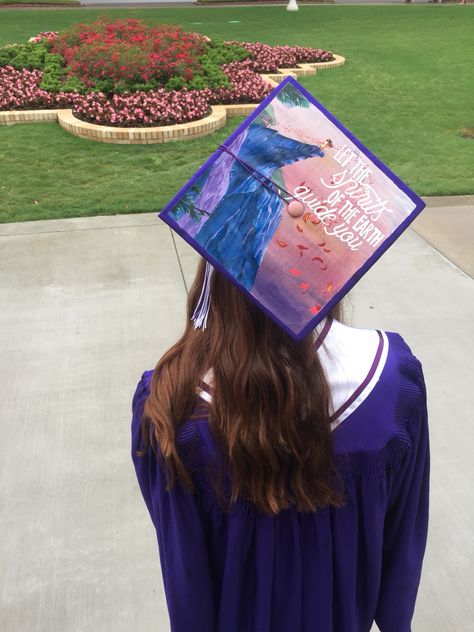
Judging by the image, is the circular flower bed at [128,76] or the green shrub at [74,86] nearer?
the circular flower bed at [128,76]

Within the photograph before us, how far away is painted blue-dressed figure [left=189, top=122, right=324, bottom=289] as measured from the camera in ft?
3.32

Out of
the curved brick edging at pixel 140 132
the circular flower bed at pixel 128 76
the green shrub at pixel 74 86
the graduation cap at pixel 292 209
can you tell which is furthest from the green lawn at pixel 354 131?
the graduation cap at pixel 292 209

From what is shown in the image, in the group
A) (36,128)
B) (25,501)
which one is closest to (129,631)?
(25,501)

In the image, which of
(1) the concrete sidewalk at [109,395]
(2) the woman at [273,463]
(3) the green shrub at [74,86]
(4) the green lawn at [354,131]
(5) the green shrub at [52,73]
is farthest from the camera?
(5) the green shrub at [52,73]

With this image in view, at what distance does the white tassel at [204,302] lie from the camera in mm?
1137

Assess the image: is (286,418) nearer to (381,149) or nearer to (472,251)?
(472,251)

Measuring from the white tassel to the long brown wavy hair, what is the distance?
0.04 feet

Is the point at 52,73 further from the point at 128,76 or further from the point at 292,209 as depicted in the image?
the point at 292,209

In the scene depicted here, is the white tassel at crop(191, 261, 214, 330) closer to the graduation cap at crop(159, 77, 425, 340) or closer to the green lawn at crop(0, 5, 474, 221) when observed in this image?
the graduation cap at crop(159, 77, 425, 340)

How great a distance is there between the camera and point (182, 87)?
28.5 feet

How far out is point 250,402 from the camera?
43.6 inches

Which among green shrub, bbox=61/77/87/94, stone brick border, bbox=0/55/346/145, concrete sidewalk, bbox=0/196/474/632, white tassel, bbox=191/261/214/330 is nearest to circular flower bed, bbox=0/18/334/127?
green shrub, bbox=61/77/87/94

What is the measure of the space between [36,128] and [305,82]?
4.74 meters

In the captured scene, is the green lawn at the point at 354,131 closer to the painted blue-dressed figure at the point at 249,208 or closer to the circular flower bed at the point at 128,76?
the circular flower bed at the point at 128,76
